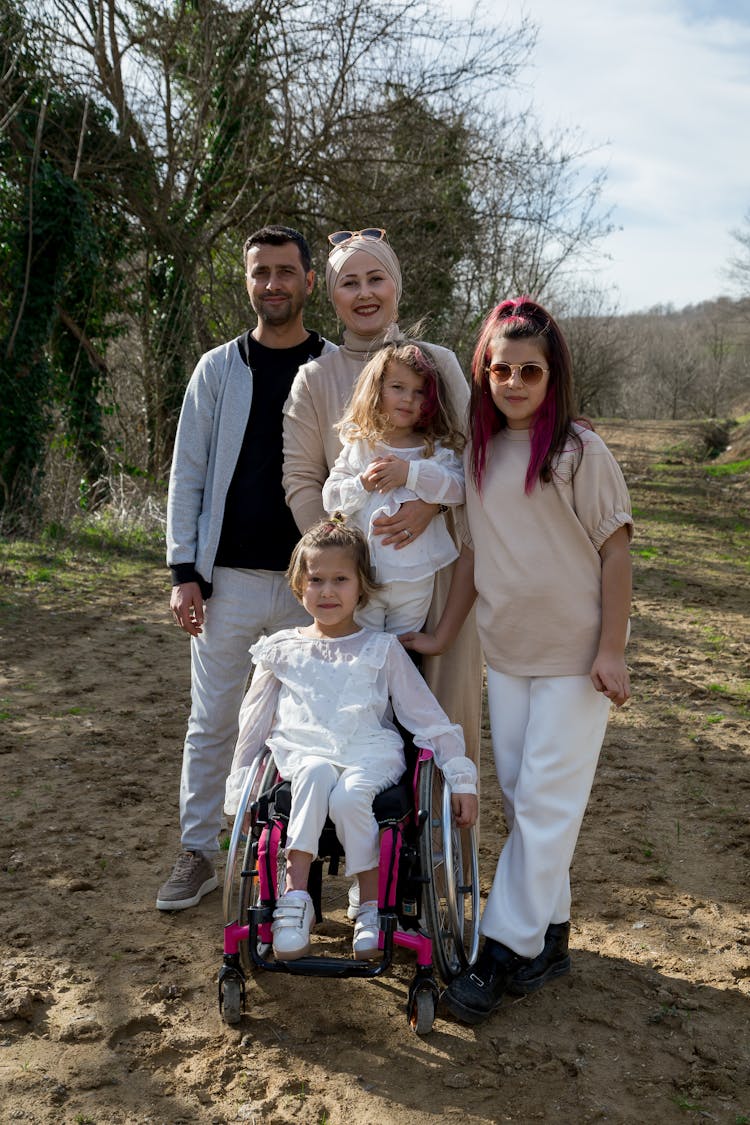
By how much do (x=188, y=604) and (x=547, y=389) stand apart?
1.28 m

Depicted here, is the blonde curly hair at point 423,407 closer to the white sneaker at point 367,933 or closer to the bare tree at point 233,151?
the white sneaker at point 367,933

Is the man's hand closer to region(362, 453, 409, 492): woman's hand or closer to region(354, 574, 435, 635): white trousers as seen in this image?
region(354, 574, 435, 635): white trousers

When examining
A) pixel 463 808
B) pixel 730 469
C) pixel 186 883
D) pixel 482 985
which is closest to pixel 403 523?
pixel 463 808

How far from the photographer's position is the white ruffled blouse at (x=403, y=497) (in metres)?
2.80

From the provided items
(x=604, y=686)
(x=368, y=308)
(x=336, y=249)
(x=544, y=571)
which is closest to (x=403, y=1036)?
(x=604, y=686)

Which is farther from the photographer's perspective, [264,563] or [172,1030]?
[264,563]

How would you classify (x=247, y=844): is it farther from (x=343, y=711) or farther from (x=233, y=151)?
(x=233, y=151)

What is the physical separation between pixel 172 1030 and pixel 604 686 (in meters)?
1.43

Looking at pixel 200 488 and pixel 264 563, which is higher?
pixel 200 488

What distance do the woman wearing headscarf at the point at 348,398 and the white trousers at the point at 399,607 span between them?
0.06 metres

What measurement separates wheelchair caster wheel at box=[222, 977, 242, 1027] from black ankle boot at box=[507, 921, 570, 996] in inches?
28.9

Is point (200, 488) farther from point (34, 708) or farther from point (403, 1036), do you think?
point (34, 708)

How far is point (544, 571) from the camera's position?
2.69m

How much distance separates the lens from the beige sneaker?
10.8ft
